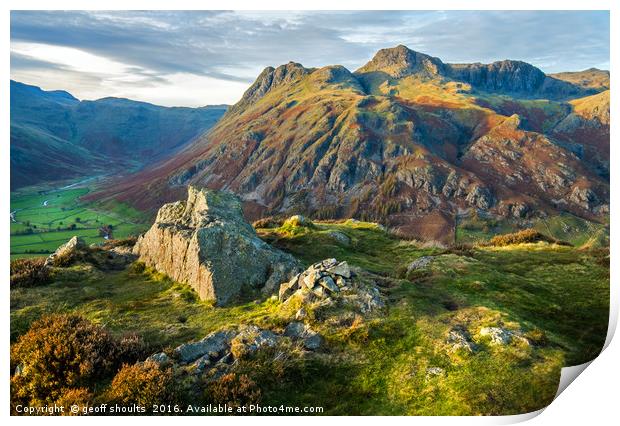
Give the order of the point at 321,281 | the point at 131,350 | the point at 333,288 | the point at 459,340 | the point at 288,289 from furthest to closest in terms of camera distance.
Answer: the point at 288,289 < the point at 321,281 < the point at 333,288 < the point at 459,340 < the point at 131,350

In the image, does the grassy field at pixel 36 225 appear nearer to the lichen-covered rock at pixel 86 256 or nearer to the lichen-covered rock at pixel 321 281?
the lichen-covered rock at pixel 86 256

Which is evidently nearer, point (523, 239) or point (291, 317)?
point (291, 317)

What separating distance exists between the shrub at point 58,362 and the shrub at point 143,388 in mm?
943

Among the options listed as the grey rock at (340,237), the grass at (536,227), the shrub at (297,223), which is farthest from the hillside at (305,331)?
the grass at (536,227)

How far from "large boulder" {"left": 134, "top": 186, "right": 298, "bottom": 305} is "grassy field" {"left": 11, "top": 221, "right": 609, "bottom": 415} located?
0.68 m

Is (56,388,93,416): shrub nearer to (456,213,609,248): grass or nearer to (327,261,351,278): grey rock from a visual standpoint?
(327,261,351,278): grey rock

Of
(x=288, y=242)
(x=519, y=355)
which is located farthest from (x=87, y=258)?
(x=519, y=355)

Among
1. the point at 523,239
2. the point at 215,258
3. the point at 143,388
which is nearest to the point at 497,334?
the point at 143,388

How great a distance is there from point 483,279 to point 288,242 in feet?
37.0

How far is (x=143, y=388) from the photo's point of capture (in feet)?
36.0

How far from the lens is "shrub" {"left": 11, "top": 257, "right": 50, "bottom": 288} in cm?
1697

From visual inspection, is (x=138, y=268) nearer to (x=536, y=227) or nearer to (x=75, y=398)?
(x=75, y=398)

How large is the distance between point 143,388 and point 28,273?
10.2 meters

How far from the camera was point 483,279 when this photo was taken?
56.3ft
